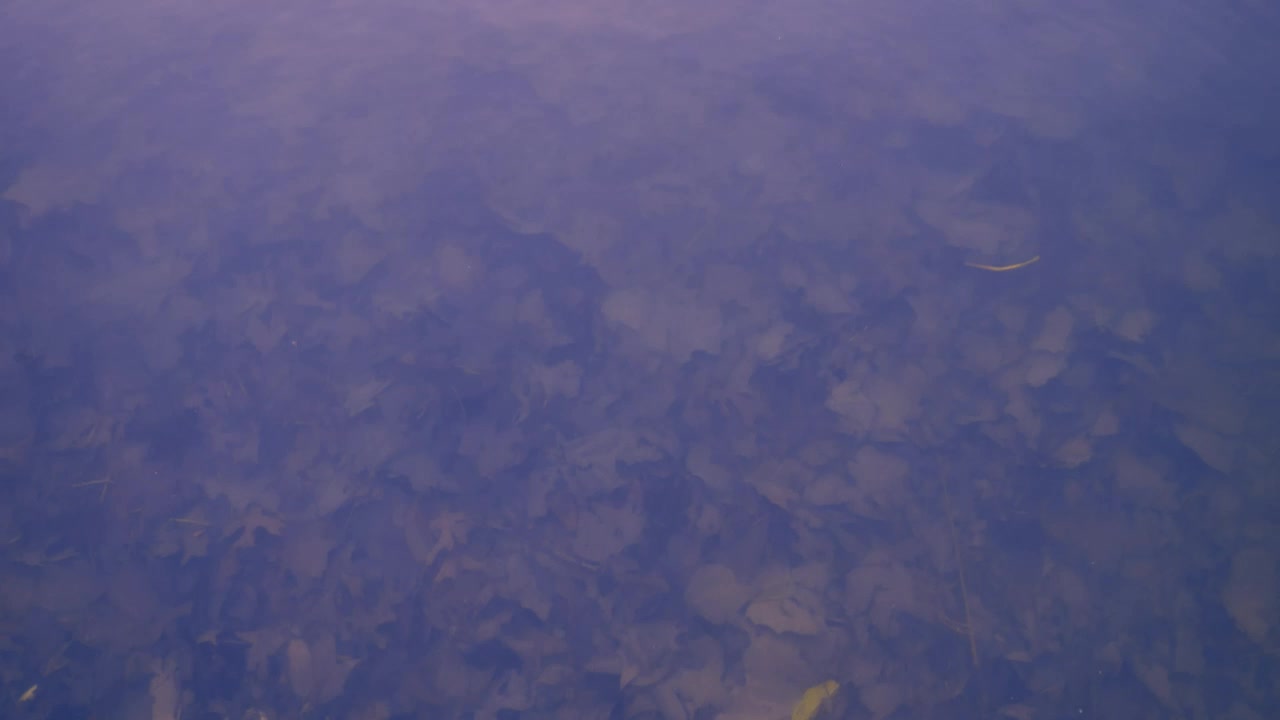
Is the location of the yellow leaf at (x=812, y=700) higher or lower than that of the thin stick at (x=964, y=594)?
lower

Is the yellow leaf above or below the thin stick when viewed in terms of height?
below

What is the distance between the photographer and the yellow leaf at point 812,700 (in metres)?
0.94

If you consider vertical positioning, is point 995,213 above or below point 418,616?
above

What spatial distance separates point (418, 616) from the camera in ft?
3.31

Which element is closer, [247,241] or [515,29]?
[247,241]

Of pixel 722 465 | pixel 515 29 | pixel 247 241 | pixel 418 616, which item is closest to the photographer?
pixel 418 616

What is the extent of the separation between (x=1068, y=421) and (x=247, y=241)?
1.37m

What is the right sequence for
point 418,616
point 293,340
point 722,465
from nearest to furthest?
1. point 418,616
2. point 722,465
3. point 293,340

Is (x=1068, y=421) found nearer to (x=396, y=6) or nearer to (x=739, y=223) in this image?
(x=739, y=223)

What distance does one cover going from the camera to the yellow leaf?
37.1 inches

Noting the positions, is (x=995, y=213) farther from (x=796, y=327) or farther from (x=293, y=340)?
(x=293, y=340)

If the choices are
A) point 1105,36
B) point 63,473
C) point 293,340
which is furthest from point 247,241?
point 1105,36

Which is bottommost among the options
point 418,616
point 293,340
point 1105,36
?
point 418,616

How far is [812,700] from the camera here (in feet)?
3.12
